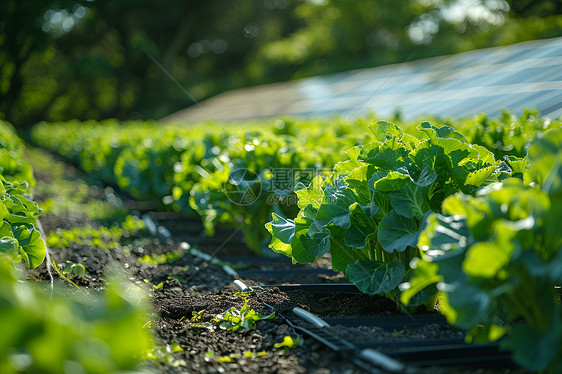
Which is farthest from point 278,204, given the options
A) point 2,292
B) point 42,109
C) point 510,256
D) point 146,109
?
point 42,109

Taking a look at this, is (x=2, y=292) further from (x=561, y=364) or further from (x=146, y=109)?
(x=146, y=109)

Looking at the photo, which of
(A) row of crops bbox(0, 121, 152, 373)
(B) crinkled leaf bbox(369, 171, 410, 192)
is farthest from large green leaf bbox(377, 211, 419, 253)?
(A) row of crops bbox(0, 121, 152, 373)

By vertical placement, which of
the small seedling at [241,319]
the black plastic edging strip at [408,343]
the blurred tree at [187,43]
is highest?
the black plastic edging strip at [408,343]

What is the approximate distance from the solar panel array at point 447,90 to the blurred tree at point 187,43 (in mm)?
15634

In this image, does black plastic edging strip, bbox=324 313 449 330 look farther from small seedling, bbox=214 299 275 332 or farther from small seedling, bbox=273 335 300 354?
small seedling, bbox=214 299 275 332

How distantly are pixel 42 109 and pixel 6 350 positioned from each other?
39573 mm

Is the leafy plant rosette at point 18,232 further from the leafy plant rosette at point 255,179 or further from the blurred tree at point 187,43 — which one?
the blurred tree at point 187,43

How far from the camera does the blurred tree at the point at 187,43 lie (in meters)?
32.4

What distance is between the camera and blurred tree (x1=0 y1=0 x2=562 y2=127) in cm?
3241

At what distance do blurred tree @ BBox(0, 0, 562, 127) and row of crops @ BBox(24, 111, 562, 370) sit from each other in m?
25.8

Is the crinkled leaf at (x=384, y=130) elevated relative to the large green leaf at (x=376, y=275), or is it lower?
elevated

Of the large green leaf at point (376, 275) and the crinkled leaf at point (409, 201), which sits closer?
the crinkled leaf at point (409, 201)

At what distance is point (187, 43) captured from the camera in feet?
129

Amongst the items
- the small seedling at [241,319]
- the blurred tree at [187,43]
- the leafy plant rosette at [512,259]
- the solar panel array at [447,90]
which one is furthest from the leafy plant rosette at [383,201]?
the blurred tree at [187,43]
